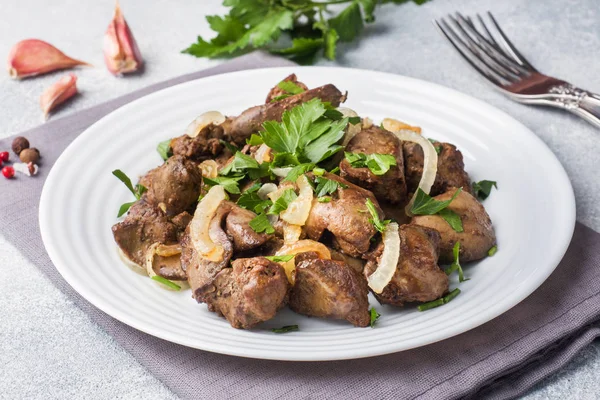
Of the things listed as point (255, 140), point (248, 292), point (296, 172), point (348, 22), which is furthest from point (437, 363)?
point (348, 22)

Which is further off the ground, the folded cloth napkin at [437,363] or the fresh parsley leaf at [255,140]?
the fresh parsley leaf at [255,140]

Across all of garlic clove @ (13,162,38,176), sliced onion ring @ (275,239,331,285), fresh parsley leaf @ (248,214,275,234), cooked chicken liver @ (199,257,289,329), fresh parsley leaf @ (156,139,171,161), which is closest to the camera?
cooked chicken liver @ (199,257,289,329)

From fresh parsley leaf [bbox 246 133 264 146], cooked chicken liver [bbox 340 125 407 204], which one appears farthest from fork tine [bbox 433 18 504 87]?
fresh parsley leaf [bbox 246 133 264 146]

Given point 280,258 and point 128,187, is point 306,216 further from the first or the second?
point 128,187

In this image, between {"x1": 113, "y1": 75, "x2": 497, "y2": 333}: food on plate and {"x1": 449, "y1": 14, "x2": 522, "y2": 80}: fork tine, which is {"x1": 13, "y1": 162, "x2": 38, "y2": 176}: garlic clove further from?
{"x1": 449, "y1": 14, "x2": 522, "y2": 80}: fork tine

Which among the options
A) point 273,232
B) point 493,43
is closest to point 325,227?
point 273,232

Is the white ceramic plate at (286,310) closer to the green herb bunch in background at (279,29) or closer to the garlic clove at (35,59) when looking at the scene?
the green herb bunch in background at (279,29)

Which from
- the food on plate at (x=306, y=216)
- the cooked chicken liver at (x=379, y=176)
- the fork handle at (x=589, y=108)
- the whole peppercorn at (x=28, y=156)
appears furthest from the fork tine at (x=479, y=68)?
the whole peppercorn at (x=28, y=156)
